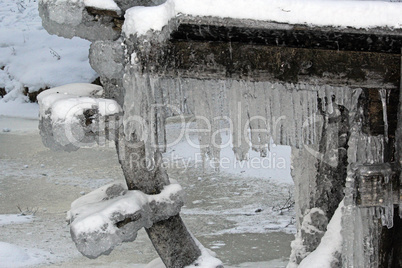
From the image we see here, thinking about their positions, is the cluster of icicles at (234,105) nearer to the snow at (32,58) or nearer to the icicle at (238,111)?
the icicle at (238,111)

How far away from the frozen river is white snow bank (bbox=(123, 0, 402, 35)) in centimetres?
333

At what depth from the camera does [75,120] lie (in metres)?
3.79

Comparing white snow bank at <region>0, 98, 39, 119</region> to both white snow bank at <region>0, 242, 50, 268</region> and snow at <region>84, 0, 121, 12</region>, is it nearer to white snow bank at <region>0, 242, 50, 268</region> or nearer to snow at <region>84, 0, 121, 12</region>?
white snow bank at <region>0, 242, 50, 268</region>

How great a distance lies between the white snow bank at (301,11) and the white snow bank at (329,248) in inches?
44.3

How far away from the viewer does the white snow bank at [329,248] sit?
320 centimetres

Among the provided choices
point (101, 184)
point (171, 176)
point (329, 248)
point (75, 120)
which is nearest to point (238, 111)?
point (329, 248)

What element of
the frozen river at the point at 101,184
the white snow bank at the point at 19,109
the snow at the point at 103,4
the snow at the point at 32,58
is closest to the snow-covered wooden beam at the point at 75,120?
the snow at the point at 103,4

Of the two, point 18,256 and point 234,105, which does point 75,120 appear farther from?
point 18,256

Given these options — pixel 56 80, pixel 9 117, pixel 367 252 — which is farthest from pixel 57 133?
pixel 56 80

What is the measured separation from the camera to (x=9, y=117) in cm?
1252

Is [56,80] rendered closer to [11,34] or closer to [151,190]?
[11,34]

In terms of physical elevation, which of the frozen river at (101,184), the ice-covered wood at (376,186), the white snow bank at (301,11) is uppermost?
the white snow bank at (301,11)

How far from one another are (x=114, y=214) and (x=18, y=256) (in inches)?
83.0

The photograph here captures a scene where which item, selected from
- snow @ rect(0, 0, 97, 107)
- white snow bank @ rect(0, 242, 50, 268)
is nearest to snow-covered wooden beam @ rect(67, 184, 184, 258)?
white snow bank @ rect(0, 242, 50, 268)
